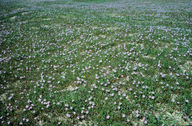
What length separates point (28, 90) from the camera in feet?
17.0

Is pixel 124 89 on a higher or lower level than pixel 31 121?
higher

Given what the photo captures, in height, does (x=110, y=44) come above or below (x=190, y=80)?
above

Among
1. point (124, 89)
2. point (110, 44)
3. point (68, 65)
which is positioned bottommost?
point (124, 89)

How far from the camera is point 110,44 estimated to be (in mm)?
8133

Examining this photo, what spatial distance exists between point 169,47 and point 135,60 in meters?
2.65

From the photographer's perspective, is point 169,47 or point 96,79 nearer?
point 96,79

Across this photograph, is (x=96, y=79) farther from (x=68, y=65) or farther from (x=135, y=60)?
(x=135, y=60)

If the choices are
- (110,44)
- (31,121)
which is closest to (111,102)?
(31,121)

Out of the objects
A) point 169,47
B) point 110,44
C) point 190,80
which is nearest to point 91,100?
point 190,80

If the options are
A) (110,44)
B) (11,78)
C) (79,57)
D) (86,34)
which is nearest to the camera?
→ (11,78)

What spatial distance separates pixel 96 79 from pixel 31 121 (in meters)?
2.97

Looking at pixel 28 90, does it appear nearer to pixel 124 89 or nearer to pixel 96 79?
pixel 96 79

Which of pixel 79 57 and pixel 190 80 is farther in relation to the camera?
pixel 79 57

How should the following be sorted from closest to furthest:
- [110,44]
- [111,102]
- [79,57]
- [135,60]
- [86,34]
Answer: [111,102], [135,60], [79,57], [110,44], [86,34]
